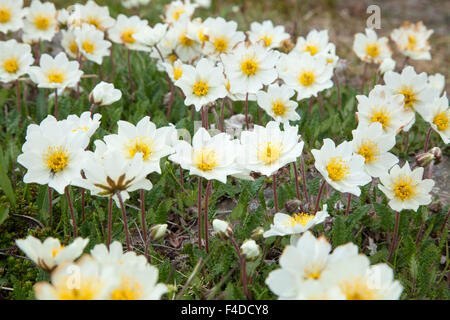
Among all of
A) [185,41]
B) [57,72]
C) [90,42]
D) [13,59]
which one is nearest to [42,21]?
[90,42]

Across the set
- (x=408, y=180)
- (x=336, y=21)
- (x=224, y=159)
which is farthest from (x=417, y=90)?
(x=336, y=21)

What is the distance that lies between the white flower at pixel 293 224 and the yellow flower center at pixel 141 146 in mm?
606

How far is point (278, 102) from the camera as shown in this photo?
2730 millimetres

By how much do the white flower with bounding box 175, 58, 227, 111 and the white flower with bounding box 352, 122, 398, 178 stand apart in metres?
0.71

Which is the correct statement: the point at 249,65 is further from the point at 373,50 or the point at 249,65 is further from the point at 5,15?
the point at 5,15

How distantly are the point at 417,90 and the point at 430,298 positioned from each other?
1079 millimetres

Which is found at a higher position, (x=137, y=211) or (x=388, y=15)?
(x=388, y=15)

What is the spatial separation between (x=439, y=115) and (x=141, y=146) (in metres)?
1.47

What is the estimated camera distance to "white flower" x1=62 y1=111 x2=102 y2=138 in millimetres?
2100

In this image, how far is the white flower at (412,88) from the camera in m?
2.60

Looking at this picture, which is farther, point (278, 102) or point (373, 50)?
point (373, 50)

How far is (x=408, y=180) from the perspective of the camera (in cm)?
221

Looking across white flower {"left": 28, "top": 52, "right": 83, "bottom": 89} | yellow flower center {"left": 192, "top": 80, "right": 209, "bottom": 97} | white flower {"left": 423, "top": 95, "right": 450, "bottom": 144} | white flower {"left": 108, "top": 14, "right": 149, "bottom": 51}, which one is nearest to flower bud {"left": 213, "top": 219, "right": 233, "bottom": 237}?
yellow flower center {"left": 192, "top": 80, "right": 209, "bottom": 97}
